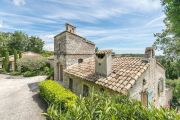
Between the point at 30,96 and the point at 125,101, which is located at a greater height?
the point at 125,101

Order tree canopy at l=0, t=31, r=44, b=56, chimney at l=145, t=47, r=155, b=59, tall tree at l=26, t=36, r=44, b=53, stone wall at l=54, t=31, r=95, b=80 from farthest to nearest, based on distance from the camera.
Result: tall tree at l=26, t=36, r=44, b=53 < tree canopy at l=0, t=31, r=44, b=56 < stone wall at l=54, t=31, r=95, b=80 < chimney at l=145, t=47, r=155, b=59

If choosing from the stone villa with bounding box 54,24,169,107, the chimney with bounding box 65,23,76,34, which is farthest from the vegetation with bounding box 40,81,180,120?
the chimney with bounding box 65,23,76,34

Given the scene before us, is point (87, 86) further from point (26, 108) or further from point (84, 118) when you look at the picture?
point (84, 118)

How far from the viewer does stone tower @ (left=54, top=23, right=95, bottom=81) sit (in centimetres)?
2303

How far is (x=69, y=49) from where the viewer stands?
23.1 metres

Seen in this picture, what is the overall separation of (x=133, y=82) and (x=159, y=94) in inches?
277

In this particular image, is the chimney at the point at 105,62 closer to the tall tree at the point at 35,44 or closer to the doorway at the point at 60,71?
the doorway at the point at 60,71

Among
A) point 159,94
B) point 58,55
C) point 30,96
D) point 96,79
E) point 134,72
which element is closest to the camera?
point 134,72

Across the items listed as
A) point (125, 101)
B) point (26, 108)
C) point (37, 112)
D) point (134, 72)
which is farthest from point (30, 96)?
point (125, 101)

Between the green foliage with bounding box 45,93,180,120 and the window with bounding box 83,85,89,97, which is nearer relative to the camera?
the green foliage with bounding box 45,93,180,120

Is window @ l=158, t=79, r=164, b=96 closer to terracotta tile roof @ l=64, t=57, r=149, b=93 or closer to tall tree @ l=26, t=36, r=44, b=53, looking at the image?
terracotta tile roof @ l=64, t=57, r=149, b=93

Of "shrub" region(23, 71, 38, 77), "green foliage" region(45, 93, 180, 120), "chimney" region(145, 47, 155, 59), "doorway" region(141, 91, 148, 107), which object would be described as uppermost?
"chimney" region(145, 47, 155, 59)

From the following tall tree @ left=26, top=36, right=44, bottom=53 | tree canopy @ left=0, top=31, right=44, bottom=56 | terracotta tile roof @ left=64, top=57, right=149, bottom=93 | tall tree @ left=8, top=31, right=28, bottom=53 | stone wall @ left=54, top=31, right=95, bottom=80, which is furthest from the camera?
tall tree @ left=26, top=36, right=44, bottom=53

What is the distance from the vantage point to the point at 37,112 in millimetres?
15617
